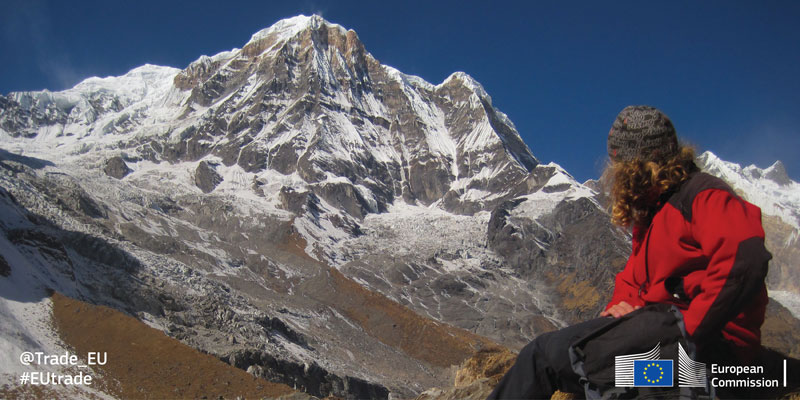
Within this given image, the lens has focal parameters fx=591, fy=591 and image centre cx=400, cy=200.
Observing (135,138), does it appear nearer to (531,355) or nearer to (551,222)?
(551,222)

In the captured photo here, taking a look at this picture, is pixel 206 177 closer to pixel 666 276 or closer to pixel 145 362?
pixel 145 362

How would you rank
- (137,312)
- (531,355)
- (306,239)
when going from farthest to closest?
(306,239), (137,312), (531,355)

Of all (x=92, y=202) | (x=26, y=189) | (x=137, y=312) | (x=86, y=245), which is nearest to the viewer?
(x=137, y=312)

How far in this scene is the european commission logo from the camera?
357cm

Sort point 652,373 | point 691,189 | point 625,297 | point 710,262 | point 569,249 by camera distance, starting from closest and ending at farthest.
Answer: point 710,262, point 652,373, point 691,189, point 625,297, point 569,249

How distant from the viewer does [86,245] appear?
58.1 metres

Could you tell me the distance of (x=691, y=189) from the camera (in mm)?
3852

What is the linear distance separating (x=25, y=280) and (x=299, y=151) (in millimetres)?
146112

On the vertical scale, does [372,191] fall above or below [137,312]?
above

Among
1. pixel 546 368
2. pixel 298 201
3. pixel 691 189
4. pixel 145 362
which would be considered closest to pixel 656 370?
pixel 546 368

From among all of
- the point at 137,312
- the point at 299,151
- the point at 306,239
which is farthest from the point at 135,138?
the point at 137,312

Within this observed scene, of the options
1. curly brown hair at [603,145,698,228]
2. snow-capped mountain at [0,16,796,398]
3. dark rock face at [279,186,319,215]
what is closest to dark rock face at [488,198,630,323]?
snow-capped mountain at [0,16,796,398]

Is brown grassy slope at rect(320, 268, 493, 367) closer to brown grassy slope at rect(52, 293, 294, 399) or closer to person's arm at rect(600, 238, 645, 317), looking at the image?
brown grassy slope at rect(52, 293, 294, 399)

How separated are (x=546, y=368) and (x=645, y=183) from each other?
1.51 m
